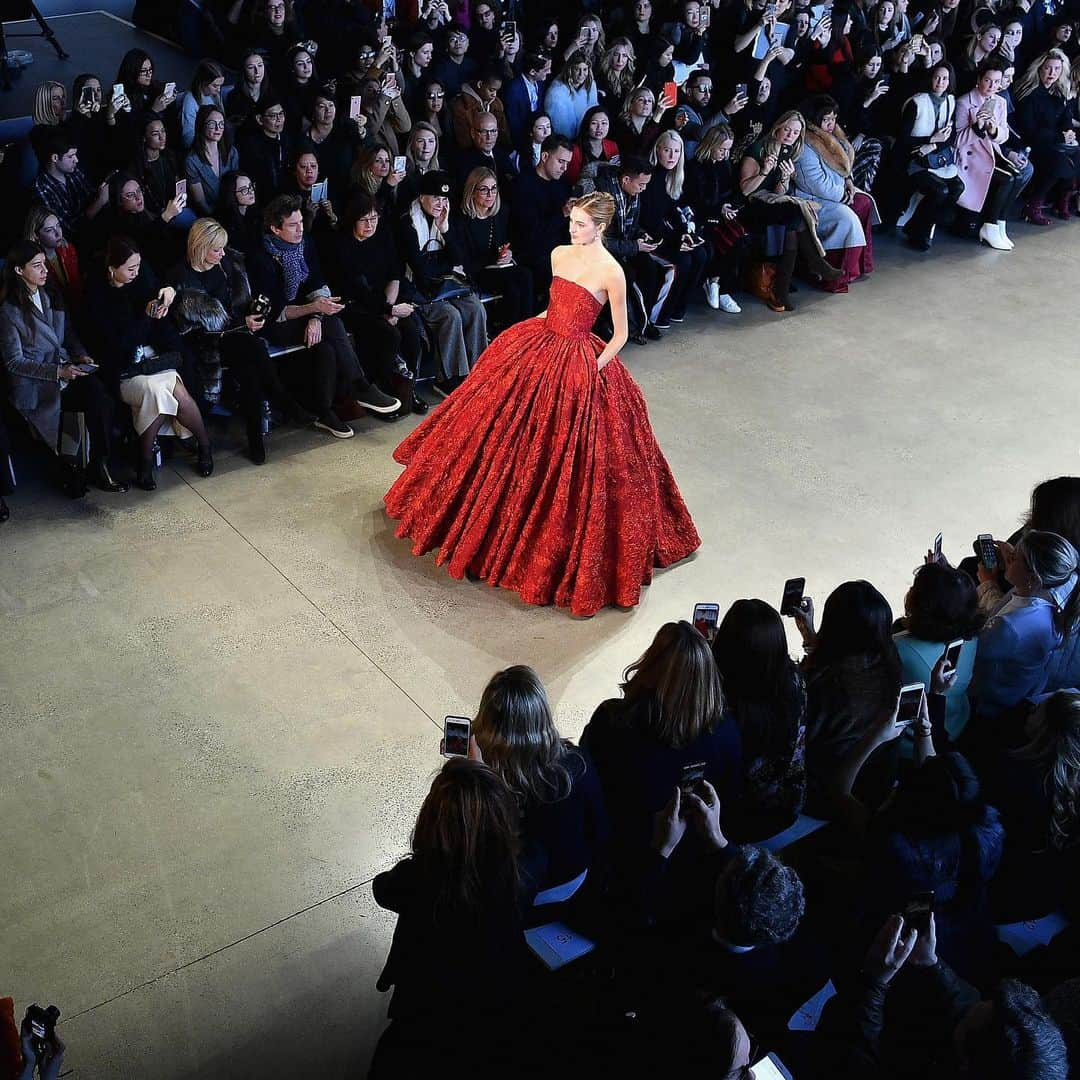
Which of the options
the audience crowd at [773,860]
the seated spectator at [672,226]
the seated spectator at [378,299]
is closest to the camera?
the audience crowd at [773,860]

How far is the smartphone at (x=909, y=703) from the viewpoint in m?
3.44

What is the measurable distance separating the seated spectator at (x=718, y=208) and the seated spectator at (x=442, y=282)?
1732 millimetres

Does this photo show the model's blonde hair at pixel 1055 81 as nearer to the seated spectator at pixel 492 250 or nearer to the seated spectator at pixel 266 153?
the seated spectator at pixel 492 250

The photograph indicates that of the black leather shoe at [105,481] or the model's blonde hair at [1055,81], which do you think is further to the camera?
the model's blonde hair at [1055,81]

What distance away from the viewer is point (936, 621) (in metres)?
3.73

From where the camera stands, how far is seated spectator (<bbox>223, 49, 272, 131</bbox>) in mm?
6988

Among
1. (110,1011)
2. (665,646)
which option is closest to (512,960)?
(665,646)

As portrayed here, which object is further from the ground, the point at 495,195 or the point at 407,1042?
the point at 495,195

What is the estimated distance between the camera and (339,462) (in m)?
6.00

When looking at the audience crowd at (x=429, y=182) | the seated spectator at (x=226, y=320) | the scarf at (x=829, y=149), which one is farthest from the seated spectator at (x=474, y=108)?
the seated spectator at (x=226, y=320)

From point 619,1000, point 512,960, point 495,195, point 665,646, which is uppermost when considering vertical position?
point 495,195

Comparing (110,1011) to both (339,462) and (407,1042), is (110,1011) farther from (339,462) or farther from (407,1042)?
(339,462)

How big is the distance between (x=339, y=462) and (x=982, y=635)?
10.3 ft

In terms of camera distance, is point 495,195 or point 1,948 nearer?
point 1,948
